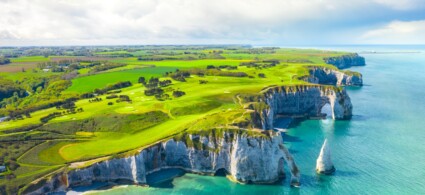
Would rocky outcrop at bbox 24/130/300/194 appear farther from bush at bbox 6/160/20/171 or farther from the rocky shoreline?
bush at bbox 6/160/20/171

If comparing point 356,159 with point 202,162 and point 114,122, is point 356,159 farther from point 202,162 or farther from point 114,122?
point 114,122

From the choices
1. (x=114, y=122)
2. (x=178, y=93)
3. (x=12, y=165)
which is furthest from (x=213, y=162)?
(x=178, y=93)

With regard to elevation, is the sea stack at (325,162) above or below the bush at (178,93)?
below

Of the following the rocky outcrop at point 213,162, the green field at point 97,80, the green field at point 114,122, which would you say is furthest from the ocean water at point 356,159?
the green field at point 97,80

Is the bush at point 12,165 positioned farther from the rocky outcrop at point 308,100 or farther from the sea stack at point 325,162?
the rocky outcrop at point 308,100

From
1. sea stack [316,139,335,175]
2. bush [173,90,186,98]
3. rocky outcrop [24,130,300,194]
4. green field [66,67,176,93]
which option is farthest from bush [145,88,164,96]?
sea stack [316,139,335,175]

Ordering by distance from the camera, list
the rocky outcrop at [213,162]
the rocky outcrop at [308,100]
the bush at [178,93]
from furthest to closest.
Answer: the rocky outcrop at [308,100], the bush at [178,93], the rocky outcrop at [213,162]

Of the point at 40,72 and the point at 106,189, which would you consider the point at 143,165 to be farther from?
the point at 40,72
